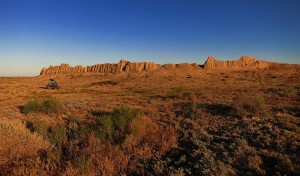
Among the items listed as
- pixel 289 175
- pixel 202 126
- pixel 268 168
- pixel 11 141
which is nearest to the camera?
pixel 289 175

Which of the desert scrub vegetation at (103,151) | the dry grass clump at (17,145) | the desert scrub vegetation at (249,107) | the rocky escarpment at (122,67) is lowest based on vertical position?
the desert scrub vegetation at (103,151)

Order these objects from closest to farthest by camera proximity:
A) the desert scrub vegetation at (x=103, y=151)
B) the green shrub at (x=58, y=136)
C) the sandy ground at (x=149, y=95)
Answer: the desert scrub vegetation at (x=103, y=151), the green shrub at (x=58, y=136), the sandy ground at (x=149, y=95)

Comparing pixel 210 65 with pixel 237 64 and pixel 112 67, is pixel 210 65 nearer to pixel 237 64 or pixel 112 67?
pixel 237 64

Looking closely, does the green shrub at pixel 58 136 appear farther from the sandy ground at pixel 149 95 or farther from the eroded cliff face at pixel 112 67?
the eroded cliff face at pixel 112 67

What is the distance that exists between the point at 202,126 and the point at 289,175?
3.84 meters

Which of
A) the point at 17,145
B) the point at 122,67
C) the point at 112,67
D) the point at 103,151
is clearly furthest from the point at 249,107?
the point at 112,67

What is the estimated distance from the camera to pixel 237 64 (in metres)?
76.2

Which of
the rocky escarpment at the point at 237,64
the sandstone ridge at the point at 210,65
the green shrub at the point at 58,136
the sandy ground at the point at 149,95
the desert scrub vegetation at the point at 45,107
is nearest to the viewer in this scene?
the green shrub at the point at 58,136

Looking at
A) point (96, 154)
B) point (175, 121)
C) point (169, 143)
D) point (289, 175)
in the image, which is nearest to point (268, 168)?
point (289, 175)

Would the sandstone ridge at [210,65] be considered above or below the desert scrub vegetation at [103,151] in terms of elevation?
above

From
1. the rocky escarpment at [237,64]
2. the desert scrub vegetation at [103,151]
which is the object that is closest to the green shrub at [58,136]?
the desert scrub vegetation at [103,151]

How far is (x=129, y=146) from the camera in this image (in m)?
5.98

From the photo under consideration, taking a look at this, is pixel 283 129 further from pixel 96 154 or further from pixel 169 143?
pixel 96 154

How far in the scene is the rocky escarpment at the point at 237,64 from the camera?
72400mm
